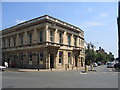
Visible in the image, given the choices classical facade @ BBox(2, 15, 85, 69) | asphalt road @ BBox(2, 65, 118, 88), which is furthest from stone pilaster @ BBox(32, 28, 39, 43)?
asphalt road @ BBox(2, 65, 118, 88)

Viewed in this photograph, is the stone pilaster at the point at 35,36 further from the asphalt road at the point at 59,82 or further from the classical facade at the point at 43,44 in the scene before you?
the asphalt road at the point at 59,82

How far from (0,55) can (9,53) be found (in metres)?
4.21

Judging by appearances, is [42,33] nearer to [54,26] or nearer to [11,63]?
[54,26]

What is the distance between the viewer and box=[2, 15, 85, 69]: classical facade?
34750 mm

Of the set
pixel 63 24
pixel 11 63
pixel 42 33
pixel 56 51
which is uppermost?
pixel 63 24

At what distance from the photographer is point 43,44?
34.6 meters

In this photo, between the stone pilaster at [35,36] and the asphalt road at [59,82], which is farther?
the stone pilaster at [35,36]

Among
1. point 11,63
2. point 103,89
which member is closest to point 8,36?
point 11,63

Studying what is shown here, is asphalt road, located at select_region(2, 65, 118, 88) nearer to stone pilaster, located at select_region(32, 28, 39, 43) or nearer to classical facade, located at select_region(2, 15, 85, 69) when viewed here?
classical facade, located at select_region(2, 15, 85, 69)

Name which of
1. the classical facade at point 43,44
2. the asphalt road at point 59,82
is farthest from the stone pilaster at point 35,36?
the asphalt road at point 59,82

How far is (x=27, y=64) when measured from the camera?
3788 cm

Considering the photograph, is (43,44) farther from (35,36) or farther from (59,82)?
(59,82)

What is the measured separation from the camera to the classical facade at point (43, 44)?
34.8m

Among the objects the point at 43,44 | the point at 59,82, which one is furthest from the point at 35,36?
the point at 59,82
